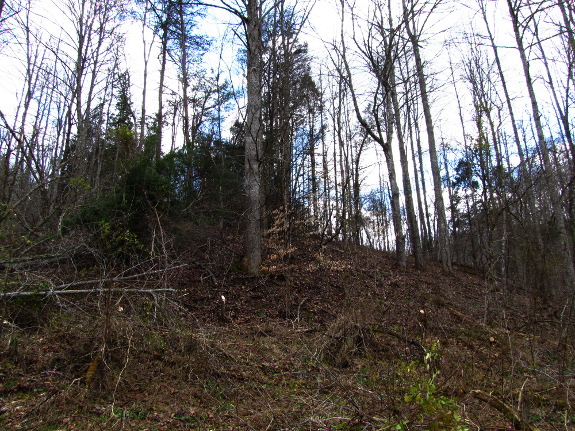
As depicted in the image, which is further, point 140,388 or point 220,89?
point 220,89

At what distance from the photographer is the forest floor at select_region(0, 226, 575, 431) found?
2.80 meters

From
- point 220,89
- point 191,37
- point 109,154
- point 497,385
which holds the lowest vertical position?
point 497,385

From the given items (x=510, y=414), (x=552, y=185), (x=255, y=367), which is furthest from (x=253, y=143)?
(x=552, y=185)

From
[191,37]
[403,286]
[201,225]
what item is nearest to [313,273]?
[403,286]

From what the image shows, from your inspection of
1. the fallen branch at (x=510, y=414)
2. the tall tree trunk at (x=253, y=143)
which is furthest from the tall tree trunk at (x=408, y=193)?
the fallen branch at (x=510, y=414)

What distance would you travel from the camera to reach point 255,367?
169 inches

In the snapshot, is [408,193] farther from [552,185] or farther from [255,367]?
[255,367]

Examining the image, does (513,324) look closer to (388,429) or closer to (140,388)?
(388,429)

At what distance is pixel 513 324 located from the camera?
777 centimetres

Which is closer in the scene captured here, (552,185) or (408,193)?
(552,185)

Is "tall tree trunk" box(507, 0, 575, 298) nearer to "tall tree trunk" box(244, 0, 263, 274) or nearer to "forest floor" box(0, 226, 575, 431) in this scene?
"forest floor" box(0, 226, 575, 431)

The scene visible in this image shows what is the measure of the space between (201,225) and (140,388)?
20.3 ft

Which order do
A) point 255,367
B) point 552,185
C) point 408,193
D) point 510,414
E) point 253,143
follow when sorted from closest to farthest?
point 510,414 → point 255,367 → point 253,143 → point 552,185 → point 408,193

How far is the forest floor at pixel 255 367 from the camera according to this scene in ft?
9.18
